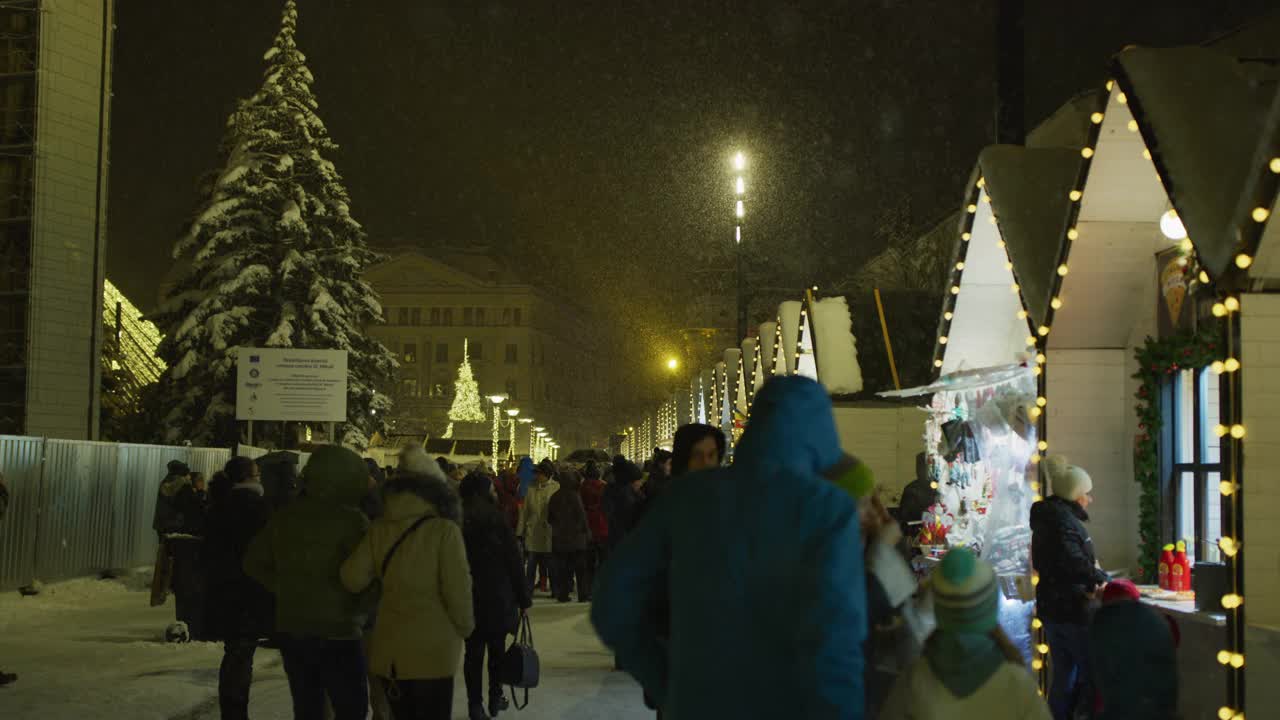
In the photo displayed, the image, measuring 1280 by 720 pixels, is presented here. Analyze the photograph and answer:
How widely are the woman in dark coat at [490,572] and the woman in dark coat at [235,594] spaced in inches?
54.5

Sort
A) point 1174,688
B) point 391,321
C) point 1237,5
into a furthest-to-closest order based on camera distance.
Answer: point 391,321 → point 1237,5 → point 1174,688

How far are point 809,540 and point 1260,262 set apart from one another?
4935mm

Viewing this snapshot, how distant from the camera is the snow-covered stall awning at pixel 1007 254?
10602 mm

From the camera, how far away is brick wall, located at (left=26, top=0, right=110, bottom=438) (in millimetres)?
31203

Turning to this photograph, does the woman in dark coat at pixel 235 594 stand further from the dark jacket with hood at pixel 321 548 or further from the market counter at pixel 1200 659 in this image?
the market counter at pixel 1200 659

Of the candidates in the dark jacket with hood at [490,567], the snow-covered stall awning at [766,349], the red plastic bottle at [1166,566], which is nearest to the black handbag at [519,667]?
the dark jacket with hood at [490,567]

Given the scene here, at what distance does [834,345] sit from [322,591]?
15277mm

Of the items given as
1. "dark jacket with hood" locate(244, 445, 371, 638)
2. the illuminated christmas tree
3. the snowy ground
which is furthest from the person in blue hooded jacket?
the illuminated christmas tree

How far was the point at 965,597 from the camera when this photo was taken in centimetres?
387

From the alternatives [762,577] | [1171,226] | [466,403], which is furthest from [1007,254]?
[466,403]

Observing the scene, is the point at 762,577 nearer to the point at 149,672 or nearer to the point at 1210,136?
the point at 1210,136

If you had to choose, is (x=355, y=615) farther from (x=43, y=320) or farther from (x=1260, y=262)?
(x=43, y=320)

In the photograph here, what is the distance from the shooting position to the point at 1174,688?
4652mm

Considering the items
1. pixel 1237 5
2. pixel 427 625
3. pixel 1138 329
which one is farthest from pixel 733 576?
pixel 1237 5
